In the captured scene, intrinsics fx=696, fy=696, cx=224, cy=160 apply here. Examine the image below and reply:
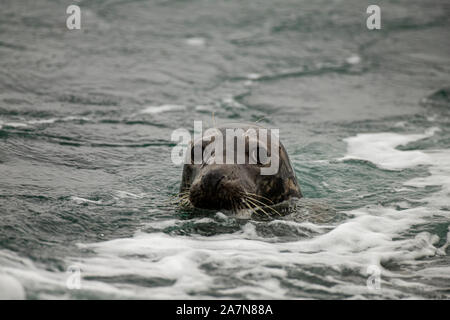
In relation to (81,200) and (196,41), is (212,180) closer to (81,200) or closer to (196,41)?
(81,200)

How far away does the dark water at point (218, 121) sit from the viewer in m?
5.05

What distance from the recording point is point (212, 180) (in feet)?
19.4

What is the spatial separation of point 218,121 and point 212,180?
14.6 ft

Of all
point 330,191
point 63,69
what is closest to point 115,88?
point 63,69

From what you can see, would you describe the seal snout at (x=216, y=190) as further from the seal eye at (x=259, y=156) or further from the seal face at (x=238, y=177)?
the seal eye at (x=259, y=156)

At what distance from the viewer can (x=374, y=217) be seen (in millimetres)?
6512

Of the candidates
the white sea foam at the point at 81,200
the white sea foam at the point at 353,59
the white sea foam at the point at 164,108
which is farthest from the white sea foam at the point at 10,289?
the white sea foam at the point at 353,59

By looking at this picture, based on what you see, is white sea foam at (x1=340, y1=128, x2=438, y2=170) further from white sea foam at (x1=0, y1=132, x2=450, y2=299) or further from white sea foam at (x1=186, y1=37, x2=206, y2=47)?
white sea foam at (x1=186, y1=37, x2=206, y2=47)

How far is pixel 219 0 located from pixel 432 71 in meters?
5.98

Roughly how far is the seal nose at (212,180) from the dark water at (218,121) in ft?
0.95

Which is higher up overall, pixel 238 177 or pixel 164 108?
pixel 164 108

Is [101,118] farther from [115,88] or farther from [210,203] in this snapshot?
[210,203]

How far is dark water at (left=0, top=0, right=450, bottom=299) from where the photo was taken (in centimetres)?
505

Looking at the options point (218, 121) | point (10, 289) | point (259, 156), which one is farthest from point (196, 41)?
point (10, 289)
